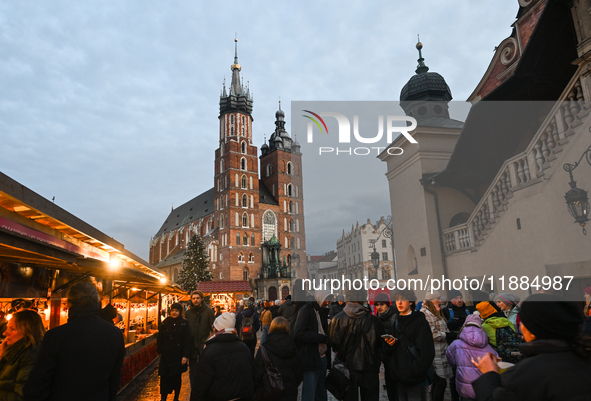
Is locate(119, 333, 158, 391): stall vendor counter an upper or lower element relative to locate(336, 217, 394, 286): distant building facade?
lower

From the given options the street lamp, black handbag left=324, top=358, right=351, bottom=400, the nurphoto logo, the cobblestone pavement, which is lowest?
the cobblestone pavement

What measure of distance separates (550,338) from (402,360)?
231cm

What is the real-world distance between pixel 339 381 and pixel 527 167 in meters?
5.83

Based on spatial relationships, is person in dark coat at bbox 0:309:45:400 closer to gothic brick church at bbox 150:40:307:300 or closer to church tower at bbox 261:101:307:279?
gothic brick church at bbox 150:40:307:300

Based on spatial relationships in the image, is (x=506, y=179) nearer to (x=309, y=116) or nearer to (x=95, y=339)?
(x=309, y=116)

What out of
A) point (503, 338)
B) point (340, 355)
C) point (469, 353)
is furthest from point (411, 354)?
point (503, 338)

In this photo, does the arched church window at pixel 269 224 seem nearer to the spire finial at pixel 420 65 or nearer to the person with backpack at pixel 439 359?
the spire finial at pixel 420 65

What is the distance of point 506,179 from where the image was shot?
316 inches

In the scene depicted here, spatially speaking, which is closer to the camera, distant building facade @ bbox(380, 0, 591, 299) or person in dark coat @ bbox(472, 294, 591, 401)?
person in dark coat @ bbox(472, 294, 591, 401)

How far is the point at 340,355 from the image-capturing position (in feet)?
13.3

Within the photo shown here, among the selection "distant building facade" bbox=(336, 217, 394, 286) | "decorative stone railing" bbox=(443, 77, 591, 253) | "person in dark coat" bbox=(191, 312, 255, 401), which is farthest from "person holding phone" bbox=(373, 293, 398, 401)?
"distant building facade" bbox=(336, 217, 394, 286)

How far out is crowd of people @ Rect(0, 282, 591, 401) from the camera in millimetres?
1624

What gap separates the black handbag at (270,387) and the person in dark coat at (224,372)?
29cm

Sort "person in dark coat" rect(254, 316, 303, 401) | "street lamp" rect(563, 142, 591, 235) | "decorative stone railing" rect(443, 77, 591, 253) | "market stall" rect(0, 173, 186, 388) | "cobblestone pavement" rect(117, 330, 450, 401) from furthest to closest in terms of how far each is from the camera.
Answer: "cobblestone pavement" rect(117, 330, 450, 401)
"decorative stone railing" rect(443, 77, 591, 253)
"street lamp" rect(563, 142, 591, 235)
"market stall" rect(0, 173, 186, 388)
"person in dark coat" rect(254, 316, 303, 401)
